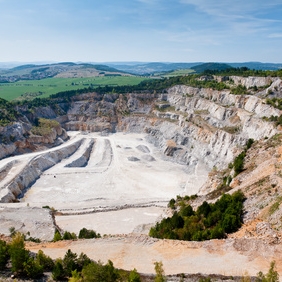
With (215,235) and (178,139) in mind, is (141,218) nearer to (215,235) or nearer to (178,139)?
(215,235)

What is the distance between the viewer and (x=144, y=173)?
71.3 meters

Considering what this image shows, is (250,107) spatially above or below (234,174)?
above

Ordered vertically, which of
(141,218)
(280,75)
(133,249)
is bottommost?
(141,218)

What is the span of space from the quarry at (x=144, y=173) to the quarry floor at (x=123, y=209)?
0.42 ft

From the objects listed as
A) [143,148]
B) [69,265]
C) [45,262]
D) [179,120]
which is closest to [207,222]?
[69,265]

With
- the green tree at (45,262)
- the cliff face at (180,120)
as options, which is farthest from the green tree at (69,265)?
the cliff face at (180,120)

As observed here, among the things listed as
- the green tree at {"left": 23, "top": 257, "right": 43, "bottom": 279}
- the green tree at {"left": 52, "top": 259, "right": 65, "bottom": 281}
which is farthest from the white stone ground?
the green tree at {"left": 23, "top": 257, "right": 43, "bottom": 279}

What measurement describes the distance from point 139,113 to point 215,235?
9322cm

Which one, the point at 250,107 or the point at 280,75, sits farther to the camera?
the point at 280,75

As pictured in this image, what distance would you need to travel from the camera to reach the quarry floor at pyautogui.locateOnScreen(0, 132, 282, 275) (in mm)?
22891

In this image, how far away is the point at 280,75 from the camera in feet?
271

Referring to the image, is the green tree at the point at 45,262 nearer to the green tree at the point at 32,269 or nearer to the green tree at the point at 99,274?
the green tree at the point at 32,269

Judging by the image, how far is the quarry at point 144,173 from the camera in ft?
80.8

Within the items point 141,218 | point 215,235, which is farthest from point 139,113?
point 215,235
